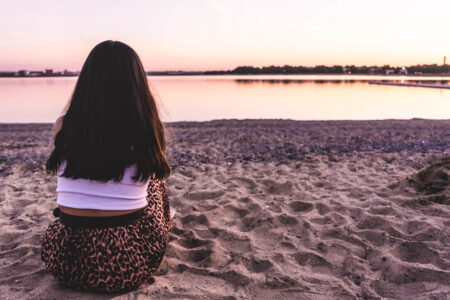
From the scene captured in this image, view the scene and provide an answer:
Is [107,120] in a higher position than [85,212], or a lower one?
higher

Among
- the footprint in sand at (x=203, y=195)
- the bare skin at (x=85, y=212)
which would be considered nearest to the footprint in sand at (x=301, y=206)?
the footprint in sand at (x=203, y=195)

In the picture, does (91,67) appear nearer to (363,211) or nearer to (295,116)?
(363,211)

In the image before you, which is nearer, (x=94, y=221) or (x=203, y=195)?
(x=94, y=221)

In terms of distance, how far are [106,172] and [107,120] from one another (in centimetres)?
31

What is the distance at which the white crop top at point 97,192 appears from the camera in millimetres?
2268

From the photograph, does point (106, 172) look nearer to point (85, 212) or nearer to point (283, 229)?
point (85, 212)

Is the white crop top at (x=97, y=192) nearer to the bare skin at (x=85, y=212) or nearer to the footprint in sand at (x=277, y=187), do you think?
the bare skin at (x=85, y=212)

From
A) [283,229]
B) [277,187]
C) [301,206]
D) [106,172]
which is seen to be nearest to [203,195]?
[277,187]

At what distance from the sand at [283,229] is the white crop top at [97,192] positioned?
642mm

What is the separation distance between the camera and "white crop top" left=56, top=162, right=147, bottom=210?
2.27m

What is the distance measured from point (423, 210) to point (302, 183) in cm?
158

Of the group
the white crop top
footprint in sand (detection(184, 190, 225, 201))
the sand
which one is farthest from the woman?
footprint in sand (detection(184, 190, 225, 201))

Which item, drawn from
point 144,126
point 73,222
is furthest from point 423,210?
point 73,222

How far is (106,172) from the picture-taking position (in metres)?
2.19
